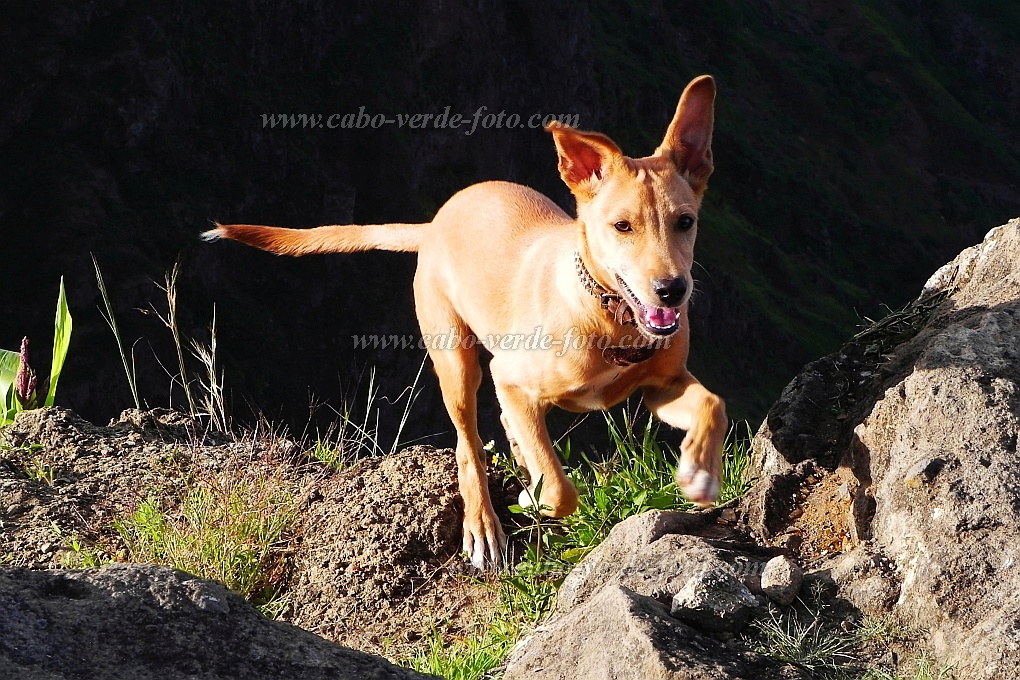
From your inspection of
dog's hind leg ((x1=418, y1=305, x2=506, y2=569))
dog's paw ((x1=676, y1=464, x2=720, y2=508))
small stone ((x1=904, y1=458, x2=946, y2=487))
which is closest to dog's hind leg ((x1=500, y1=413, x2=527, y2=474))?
dog's hind leg ((x1=418, y1=305, x2=506, y2=569))

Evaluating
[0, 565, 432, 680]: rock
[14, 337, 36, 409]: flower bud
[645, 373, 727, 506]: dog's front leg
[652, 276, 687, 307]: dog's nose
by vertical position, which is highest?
[652, 276, 687, 307]: dog's nose

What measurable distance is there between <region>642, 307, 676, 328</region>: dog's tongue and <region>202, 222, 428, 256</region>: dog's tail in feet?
6.68

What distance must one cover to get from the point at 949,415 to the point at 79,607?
122 inches

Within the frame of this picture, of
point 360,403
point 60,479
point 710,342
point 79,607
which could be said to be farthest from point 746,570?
point 710,342

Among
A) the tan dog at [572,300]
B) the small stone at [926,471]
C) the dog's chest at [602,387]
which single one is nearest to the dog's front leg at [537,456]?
the tan dog at [572,300]

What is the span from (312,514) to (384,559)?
1.48 feet

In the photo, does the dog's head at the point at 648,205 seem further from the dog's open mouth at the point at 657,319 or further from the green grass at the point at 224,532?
the green grass at the point at 224,532

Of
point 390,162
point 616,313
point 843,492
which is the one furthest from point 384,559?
point 390,162

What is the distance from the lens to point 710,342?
188 ft

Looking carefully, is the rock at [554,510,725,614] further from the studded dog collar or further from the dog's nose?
the dog's nose

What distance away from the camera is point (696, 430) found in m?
4.76

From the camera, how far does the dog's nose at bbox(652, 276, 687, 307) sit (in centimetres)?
457

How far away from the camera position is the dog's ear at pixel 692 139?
16.8 feet

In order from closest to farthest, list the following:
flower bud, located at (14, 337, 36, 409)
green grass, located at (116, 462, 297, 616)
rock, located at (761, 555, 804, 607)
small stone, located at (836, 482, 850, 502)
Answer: rock, located at (761, 555, 804, 607), small stone, located at (836, 482, 850, 502), green grass, located at (116, 462, 297, 616), flower bud, located at (14, 337, 36, 409)
